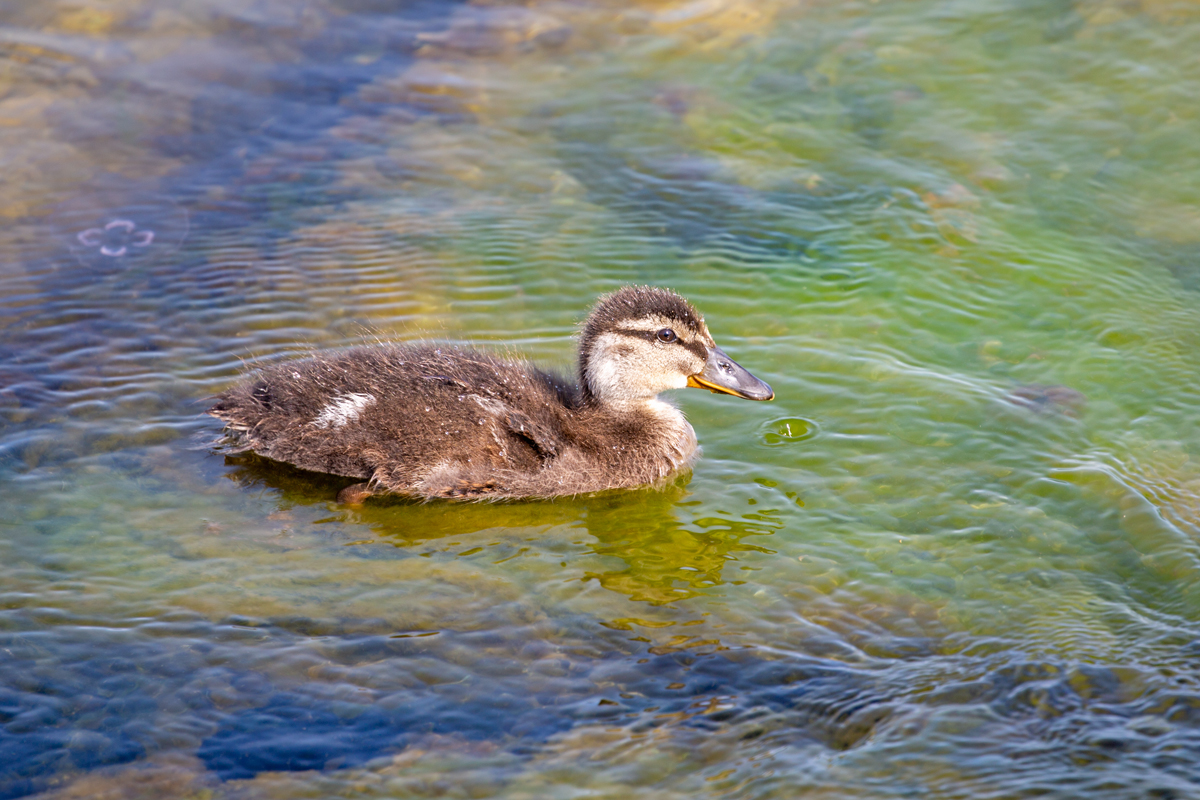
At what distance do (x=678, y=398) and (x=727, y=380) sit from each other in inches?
27.8

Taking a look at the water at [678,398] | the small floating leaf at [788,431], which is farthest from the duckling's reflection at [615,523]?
the small floating leaf at [788,431]

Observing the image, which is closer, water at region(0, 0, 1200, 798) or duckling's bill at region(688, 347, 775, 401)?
water at region(0, 0, 1200, 798)

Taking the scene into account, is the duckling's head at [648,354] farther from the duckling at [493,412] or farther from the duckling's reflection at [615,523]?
the duckling's reflection at [615,523]

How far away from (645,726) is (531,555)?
1.33 meters

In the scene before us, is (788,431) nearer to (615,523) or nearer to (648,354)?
(648,354)

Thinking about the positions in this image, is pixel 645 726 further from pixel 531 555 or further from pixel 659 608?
pixel 531 555

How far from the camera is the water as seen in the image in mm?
4367

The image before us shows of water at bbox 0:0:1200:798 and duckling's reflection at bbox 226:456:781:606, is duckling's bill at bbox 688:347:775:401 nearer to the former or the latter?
water at bbox 0:0:1200:798

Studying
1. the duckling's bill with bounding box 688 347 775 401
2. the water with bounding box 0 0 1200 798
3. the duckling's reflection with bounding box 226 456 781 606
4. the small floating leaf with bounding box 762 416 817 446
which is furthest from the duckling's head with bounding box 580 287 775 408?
the duckling's reflection with bounding box 226 456 781 606

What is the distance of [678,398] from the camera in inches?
276

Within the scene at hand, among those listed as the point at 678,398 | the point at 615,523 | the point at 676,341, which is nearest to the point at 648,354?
the point at 676,341

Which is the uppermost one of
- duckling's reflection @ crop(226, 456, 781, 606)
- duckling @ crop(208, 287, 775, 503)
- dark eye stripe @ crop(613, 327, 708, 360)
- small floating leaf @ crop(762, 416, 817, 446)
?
dark eye stripe @ crop(613, 327, 708, 360)


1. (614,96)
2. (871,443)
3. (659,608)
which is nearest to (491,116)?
(614,96)

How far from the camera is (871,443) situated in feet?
20.5
